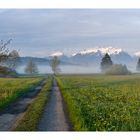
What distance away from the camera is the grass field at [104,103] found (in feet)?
70.8

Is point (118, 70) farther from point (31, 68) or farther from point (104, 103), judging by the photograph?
point (31, 68)

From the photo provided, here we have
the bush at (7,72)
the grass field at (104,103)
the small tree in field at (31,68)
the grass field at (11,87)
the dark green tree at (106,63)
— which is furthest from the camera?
the grass field at (11,87)

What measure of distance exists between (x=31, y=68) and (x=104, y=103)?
3.94 metres

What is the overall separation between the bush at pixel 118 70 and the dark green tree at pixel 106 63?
0.30 m

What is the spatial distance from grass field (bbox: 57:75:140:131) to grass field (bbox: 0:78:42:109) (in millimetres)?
1771

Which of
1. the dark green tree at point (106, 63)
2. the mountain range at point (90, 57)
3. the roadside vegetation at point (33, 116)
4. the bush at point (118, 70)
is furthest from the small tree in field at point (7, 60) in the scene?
the bush at point (118, 70)

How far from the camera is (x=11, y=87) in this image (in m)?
31.7

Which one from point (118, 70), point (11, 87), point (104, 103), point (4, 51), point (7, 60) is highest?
point (4, 51)

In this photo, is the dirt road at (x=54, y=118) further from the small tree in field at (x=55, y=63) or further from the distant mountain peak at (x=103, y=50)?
the distant mountain peak at (x=103, y=50)

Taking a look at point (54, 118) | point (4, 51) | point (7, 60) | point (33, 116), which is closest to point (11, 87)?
point (7, 60)

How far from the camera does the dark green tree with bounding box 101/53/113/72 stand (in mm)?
24322

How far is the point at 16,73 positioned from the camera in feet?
83.4

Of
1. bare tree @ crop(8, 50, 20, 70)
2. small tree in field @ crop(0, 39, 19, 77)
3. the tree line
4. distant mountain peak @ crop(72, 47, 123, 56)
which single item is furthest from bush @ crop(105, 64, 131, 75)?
small tree in field @ crop(0, 39, 19, 77)

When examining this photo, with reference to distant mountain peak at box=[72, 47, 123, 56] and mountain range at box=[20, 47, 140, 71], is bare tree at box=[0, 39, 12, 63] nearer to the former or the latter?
mountain range at box=[20, 47, 140, 71]
